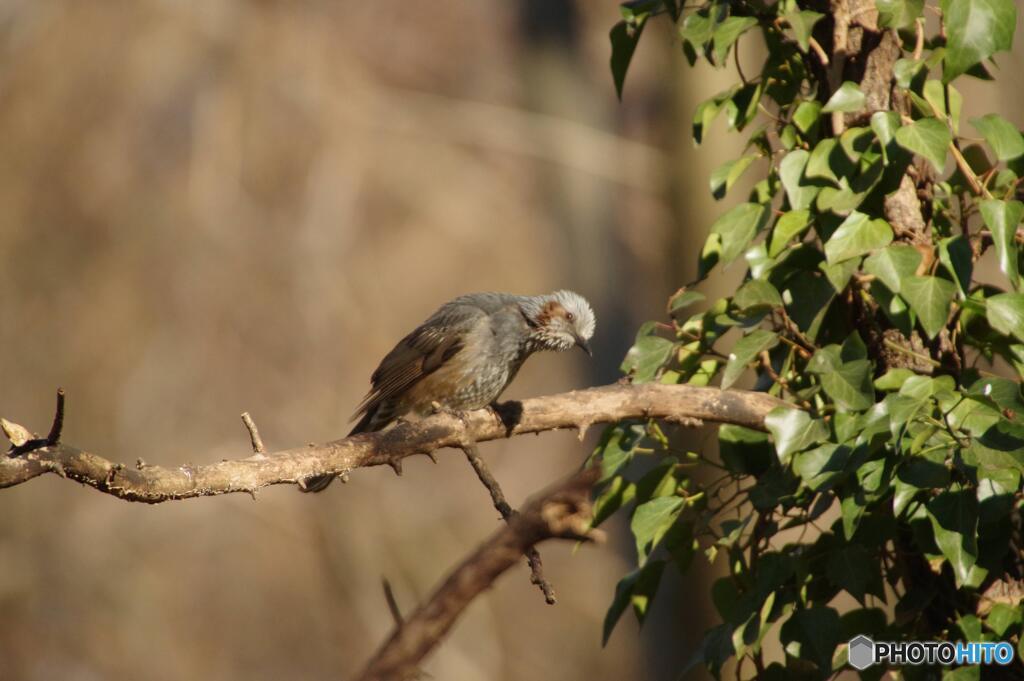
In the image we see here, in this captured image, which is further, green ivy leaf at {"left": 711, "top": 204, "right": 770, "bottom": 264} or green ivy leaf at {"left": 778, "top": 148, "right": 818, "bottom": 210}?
green ivy leaf at {"left": 711, "top": 204, "right": 770, "bottom": 264}

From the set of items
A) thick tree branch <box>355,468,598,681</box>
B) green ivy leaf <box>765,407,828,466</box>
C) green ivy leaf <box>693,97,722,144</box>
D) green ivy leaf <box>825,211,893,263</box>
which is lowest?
green ivy leaf <box>765,407,828,466</box>

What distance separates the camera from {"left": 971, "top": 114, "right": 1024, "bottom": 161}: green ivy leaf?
292cm

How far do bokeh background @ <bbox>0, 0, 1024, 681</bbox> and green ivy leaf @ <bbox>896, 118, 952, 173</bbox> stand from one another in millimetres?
7817

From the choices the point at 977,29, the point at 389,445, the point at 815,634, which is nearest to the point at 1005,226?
the point at 977,29

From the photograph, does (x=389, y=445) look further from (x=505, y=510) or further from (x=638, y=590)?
(x=638, y=590)

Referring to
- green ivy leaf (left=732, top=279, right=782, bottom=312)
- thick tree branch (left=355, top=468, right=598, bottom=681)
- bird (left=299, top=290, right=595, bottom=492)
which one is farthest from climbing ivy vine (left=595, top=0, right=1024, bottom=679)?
bird (left=299, top=290, right=595, bottom=492)

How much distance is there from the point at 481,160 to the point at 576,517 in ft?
44.7

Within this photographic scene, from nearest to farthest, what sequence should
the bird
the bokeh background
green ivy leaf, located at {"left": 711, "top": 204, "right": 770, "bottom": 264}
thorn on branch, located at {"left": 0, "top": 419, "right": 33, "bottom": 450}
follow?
thorn on branch, located at {"left": 0, "top": 419, "right": 33, "bottom": 450} → green ivy leaf, located at {"left": 711, "top": 204, "right": 770, "bottom": 264} → the bird → the bokeh background

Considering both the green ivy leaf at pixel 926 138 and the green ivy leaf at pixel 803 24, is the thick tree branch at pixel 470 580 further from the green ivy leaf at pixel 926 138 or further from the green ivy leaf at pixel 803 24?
the green ivy leaf at pixel 803 24

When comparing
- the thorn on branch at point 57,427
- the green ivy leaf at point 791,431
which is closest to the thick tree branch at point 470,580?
the thorn on branch at point 57,427

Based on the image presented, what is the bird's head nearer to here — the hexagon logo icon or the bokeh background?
the hexagon logo icon

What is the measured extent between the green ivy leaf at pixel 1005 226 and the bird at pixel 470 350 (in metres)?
3.21

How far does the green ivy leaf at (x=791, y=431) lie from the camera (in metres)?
2.95

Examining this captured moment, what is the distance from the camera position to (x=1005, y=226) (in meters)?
2.82
